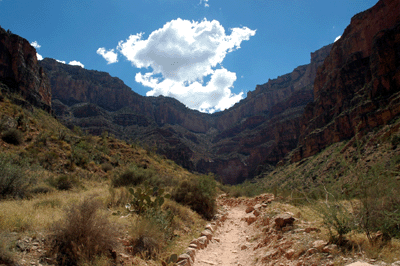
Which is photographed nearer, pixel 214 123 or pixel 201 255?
pixel 201 255

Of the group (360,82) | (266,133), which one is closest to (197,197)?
(360,82)

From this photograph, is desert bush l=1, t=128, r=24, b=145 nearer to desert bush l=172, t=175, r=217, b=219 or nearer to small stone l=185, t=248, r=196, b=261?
desert bush l=172, t=175, r=217, b=219

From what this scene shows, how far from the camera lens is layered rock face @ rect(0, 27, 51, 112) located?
1726 inches

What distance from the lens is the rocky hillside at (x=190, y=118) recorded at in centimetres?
9544

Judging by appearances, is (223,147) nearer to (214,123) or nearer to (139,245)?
(214,123)

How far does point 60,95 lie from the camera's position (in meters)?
115

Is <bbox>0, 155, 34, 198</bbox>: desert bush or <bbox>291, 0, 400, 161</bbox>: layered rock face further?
<bbox>291, 0, 400, 161</bbox>: layered rock face

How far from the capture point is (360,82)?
48.7 m

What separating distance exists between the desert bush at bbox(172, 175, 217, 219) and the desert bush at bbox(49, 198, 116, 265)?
22.0 feet

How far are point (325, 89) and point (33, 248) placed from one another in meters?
72.5

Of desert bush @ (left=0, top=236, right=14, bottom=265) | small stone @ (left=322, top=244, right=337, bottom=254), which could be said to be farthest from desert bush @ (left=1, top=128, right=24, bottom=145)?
small stone @ (left=322, top=244, right=337, bottom=254)

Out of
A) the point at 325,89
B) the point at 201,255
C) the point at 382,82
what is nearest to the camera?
the point at 201,255

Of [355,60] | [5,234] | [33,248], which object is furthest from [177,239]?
[355,60]

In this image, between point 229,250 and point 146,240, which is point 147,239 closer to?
point 146,240
